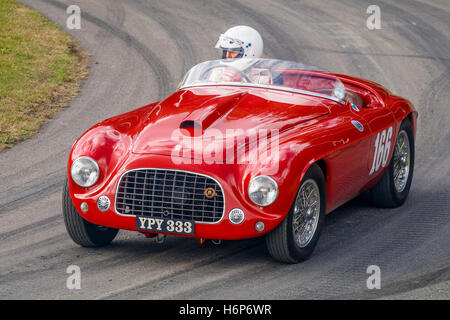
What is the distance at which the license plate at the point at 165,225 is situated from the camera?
6.18 m

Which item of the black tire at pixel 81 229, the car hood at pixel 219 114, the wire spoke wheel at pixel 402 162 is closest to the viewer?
the car hood at pixel 219 114

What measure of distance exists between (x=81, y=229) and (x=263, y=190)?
1638mm

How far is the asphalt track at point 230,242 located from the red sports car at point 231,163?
0.33 meters

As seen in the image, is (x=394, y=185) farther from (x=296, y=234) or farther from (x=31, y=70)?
(x=31, y=70)

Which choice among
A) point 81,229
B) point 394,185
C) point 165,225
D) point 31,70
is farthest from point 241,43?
point 31,70

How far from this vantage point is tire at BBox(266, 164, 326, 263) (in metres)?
6.31

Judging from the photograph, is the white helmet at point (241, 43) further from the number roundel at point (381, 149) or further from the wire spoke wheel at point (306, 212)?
the wire spoke wheel at point (306, 212)

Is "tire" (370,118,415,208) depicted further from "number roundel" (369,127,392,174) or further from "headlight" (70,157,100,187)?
"headlight" (70,157,100,187)

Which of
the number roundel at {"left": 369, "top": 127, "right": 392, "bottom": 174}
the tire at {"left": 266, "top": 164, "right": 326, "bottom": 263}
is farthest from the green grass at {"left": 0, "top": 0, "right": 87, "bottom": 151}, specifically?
the tire at {"left": 266, "top": 164, "right": 326, "bottom": 263}

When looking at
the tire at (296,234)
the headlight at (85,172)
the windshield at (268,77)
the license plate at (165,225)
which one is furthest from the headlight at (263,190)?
the windshield at (268,77)

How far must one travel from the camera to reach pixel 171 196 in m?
6.21

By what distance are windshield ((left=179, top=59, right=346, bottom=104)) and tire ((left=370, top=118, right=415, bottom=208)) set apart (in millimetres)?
862
